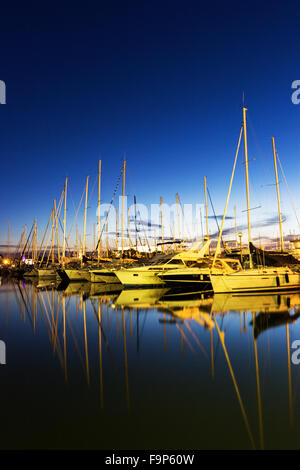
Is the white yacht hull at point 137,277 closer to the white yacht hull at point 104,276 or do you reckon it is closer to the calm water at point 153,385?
the white yacht hull at point 104,276

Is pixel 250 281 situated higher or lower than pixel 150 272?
lower

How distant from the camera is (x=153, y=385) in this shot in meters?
7.07

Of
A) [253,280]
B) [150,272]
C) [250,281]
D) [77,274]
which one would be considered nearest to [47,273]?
[77,274]

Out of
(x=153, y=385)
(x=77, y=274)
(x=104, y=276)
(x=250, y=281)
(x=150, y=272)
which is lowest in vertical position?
(x=153, y=385)

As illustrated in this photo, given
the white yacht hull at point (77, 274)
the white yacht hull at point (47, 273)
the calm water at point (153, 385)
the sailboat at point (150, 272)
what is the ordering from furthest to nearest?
the white yacht hull at point (47, 273) → the white yacht hull at point (77, 274) → the sailboat at point (150, 272) → the calm water at point (153, 385)

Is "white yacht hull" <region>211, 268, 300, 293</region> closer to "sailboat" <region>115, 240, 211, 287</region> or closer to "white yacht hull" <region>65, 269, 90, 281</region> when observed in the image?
"sailboat" <region>115, 240, 211, 287</region>

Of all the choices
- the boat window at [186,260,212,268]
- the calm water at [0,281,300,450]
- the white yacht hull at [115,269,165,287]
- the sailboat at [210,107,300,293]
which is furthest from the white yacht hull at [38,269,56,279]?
the calm water at [0,281,300,450]

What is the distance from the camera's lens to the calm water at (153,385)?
16.1ft

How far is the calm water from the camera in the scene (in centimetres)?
491
